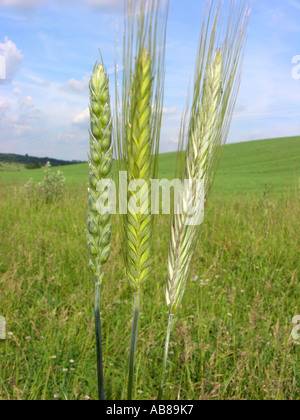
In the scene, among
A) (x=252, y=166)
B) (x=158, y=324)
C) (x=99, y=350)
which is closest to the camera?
(x=99, y=350)

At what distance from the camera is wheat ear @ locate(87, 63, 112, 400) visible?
36.9 inches

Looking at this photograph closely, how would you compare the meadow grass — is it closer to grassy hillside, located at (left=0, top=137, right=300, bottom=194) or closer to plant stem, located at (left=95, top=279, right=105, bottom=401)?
plant stem, located at (left=95, top=279, right=105, bottom=401)

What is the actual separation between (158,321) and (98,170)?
204 centimetres

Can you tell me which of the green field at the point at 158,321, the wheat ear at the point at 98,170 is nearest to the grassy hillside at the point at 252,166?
the green field at the point at 158,321

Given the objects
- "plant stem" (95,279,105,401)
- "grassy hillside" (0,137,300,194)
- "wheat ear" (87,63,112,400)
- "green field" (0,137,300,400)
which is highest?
"grassy hillside" (0,137,300,194)

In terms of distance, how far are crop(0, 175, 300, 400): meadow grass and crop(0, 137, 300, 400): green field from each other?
10mm

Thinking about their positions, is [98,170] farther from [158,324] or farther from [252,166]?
[252,166]

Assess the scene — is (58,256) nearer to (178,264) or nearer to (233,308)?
(233,308)

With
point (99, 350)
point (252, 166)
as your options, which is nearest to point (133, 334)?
point (99, 350)

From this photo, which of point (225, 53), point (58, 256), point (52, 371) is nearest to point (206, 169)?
point (225, 53)

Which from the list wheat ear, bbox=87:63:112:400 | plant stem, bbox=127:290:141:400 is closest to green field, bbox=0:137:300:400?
plant stem, bbox=127:290:141:400

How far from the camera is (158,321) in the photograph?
2.75 m

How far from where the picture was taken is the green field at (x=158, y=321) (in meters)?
2.04

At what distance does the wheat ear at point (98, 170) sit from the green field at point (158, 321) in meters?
0.93
